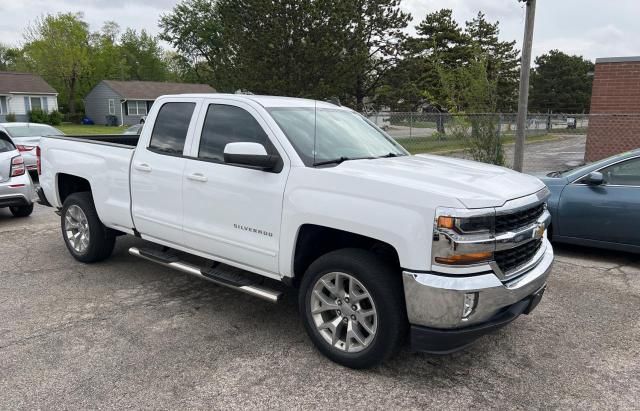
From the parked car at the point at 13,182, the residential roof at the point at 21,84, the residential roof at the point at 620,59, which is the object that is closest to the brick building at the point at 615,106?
the residential roof at the point at 620,59

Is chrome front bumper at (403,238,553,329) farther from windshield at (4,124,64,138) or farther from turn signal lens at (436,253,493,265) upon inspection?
windshield at (4,124,64,138)

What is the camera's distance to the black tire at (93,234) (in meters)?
5.70

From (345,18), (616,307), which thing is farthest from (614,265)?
(345,18)

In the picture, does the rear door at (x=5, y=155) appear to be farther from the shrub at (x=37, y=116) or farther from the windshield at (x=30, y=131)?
the shrub at (x=37, y=116)

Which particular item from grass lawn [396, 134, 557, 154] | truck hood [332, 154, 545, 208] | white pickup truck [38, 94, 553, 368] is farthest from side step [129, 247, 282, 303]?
grass lawn [396, 134, 557, 154]

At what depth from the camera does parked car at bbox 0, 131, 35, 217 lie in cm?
798

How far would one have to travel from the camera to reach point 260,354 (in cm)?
385

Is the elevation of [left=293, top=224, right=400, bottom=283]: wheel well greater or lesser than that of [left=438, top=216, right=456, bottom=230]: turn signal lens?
lesser

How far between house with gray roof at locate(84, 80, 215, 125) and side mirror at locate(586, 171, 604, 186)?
157 feet

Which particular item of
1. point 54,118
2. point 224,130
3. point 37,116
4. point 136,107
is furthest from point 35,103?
point 224,130

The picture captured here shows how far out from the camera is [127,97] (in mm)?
51375

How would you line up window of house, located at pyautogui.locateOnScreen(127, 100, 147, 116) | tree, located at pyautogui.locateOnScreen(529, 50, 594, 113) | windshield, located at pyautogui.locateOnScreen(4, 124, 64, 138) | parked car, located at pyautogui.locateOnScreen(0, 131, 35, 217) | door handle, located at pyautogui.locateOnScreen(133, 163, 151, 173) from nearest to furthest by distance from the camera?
1. door handle, located at pyautogui.locateOnScreen(133, 163, 151, 173)
2. parked car, located at pyautogui.locateOnScreen(0, 131, 35, 217)
3. windshield, located at pyautogui.locateOnScreen(4, 124, 64, 138)
4. window of house, located at pyautogui.locateOnScreen(127, 100, 147, 116)
5. tree, located at pyautogui.locateOnScreen(529, 50, 594, 113)

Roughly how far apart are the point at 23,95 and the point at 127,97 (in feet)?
30.1

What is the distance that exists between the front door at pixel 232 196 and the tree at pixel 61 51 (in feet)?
195
